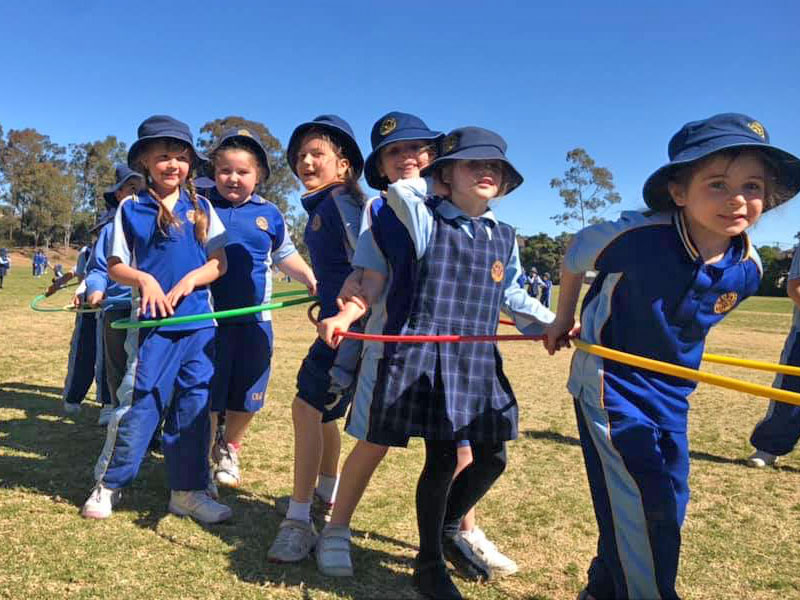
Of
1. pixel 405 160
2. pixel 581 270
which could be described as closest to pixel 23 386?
pixel 405 160

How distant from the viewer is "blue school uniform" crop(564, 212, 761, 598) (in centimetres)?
216

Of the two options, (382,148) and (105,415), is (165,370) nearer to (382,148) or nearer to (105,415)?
(382,148)

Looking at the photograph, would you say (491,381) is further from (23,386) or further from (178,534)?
(23,386)

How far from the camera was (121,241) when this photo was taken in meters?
3.48

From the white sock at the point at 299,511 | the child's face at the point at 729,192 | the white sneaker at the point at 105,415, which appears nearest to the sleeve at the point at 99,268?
the white sneaker at the point at 105,415

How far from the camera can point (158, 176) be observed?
11.8 ft

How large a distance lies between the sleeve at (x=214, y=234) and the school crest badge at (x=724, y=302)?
8.18ft

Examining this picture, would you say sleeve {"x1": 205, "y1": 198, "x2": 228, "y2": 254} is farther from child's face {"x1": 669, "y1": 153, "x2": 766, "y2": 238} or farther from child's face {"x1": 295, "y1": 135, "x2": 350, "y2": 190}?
child's face {"x1": 669, "y1": 153, "x2": 766, "y2": 238}

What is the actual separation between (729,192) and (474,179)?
0.96 meters

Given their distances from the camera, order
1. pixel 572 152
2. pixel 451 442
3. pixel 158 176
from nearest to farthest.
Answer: pixel 451 442 < pixel 158 176 < pixel 572 152

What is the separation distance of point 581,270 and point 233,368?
235 cm

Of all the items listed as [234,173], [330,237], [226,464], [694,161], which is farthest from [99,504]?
[694,161]

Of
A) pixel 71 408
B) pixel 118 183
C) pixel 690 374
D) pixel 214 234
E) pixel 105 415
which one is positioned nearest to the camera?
pixel 690 374

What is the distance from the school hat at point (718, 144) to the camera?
2.04 meters
